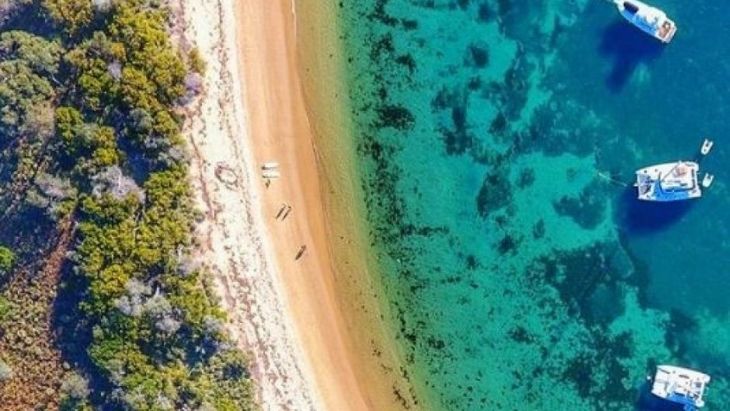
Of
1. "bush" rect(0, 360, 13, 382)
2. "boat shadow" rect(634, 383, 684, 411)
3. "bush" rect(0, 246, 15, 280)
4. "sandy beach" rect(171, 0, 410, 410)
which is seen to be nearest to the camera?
"bush" rect(0, 246, 15, 280)

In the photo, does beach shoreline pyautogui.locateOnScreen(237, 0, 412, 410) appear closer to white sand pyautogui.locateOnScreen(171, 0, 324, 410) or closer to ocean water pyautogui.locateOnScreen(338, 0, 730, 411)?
white sand pyautogui.locateOnScreen(171, 0, 324, 410)

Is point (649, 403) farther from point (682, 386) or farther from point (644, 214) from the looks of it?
point (644, 214)

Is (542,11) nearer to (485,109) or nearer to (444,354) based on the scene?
(485,109)

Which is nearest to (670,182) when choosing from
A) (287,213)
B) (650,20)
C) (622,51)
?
(622,51)

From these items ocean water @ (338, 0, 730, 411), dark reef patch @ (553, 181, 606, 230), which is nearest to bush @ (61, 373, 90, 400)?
ocean water @ (338, 0, 730, 411)

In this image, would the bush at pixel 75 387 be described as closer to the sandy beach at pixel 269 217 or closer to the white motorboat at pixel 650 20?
the sandy beach at pixel 269 217

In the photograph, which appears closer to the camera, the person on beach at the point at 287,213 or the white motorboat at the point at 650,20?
the white motorboat at the point at 650,20

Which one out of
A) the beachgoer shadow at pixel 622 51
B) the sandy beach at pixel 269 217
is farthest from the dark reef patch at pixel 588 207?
the sandy beach at pixel 269 217
